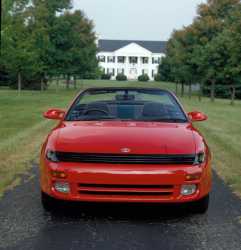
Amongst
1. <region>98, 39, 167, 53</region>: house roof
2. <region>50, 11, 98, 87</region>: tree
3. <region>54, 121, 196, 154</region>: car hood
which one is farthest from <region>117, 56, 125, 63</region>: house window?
<region>54, 121, 196, 154</region>: car hood

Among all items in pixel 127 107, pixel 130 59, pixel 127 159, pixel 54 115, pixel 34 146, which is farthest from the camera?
pixel 130 59

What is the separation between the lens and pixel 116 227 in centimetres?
529

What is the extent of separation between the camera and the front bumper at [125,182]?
527 cm

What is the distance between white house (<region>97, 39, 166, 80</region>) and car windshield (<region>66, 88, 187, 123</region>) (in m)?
123

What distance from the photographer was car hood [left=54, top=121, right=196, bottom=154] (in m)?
5.43

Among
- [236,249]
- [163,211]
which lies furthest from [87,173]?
[236,249]

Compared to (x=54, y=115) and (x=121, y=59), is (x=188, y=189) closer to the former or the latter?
(x=54, y=115)

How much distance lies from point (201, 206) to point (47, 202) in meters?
1.64

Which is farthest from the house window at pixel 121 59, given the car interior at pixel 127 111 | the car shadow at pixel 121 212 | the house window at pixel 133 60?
the car shadow at pixel 121 212

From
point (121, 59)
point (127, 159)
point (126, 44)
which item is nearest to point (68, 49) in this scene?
point (127, 159)

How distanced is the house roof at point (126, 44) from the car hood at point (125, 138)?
131 m

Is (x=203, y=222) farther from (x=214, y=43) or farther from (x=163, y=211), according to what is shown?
(x=214, y=43)

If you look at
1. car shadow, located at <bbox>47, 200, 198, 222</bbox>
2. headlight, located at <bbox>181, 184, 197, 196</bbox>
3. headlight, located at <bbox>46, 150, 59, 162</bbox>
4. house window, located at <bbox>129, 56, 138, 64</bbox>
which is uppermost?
house window, located at <bbox>129, 56, 138, 64</bbox>

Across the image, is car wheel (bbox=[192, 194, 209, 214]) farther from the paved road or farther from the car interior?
the car interior
